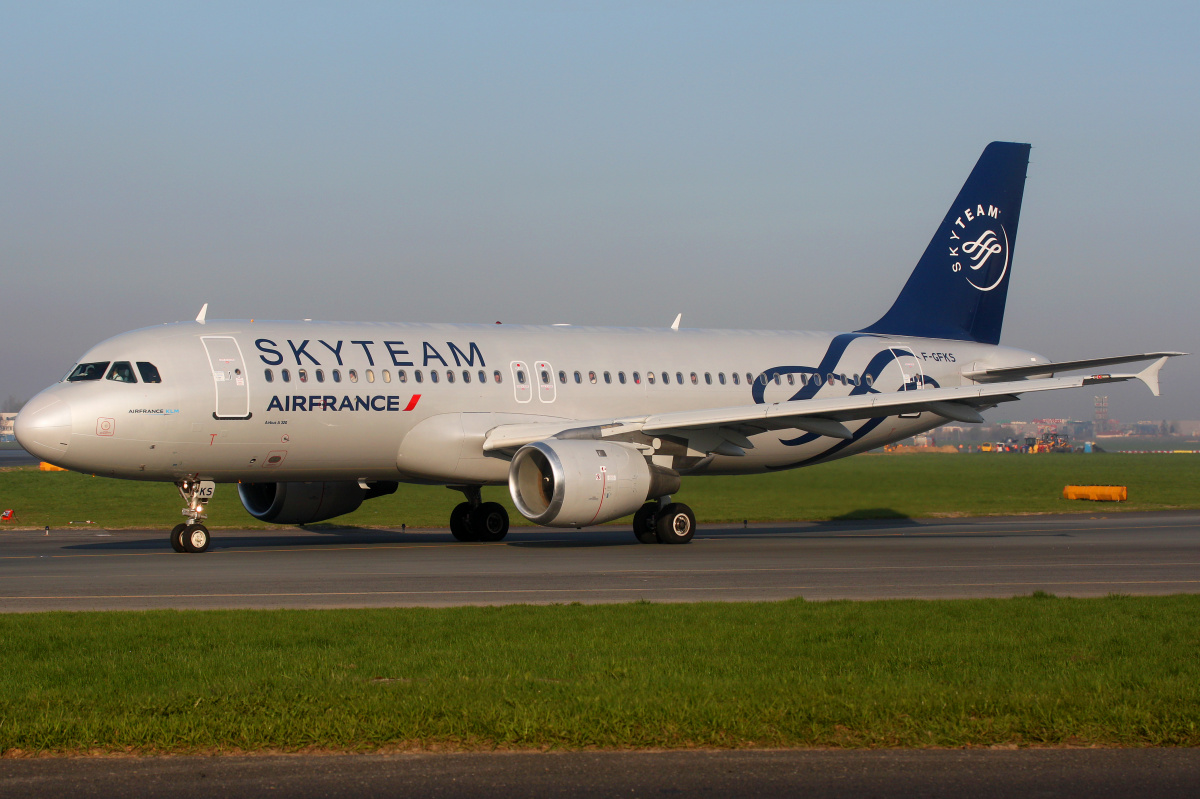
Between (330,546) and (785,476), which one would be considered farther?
(785,476)

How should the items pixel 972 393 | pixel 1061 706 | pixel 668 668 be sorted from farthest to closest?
pixel 972 393 < pixel 668 668 < pixel 1061 706

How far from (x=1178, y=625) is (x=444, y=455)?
1462 cm

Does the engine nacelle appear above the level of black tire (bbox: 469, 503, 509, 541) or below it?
above

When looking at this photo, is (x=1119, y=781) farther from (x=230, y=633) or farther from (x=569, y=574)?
(x=569, y=574)

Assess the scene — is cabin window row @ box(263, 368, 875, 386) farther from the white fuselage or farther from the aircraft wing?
the aircraft wing

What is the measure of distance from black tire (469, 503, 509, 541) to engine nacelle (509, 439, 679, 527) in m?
3.99

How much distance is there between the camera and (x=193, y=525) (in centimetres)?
2133

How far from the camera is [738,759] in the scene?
675 cm

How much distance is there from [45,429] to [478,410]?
7.70m

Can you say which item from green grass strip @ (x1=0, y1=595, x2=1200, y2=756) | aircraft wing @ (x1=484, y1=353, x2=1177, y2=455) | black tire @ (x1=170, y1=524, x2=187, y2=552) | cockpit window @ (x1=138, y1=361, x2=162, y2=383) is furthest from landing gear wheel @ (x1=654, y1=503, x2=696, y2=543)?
green grass strip @ (x1=0, y1=595, x2=1200, y2=756)

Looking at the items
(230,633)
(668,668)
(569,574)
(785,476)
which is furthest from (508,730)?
(785,476)

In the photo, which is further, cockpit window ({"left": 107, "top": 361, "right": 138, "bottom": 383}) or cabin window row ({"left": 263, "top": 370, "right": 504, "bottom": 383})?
cabin window row ({"left": 263, "top": 370, "right": 504, "bottom": 383})

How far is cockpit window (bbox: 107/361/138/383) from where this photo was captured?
68.9ft

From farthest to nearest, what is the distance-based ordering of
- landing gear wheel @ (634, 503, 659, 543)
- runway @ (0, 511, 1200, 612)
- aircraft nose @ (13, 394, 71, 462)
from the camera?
landing gear wheel @ (634, 503, 659, 543) < aircraft nose @ (13, 394, 71, 462) < runway @ (0, 511, 1200, 612)
